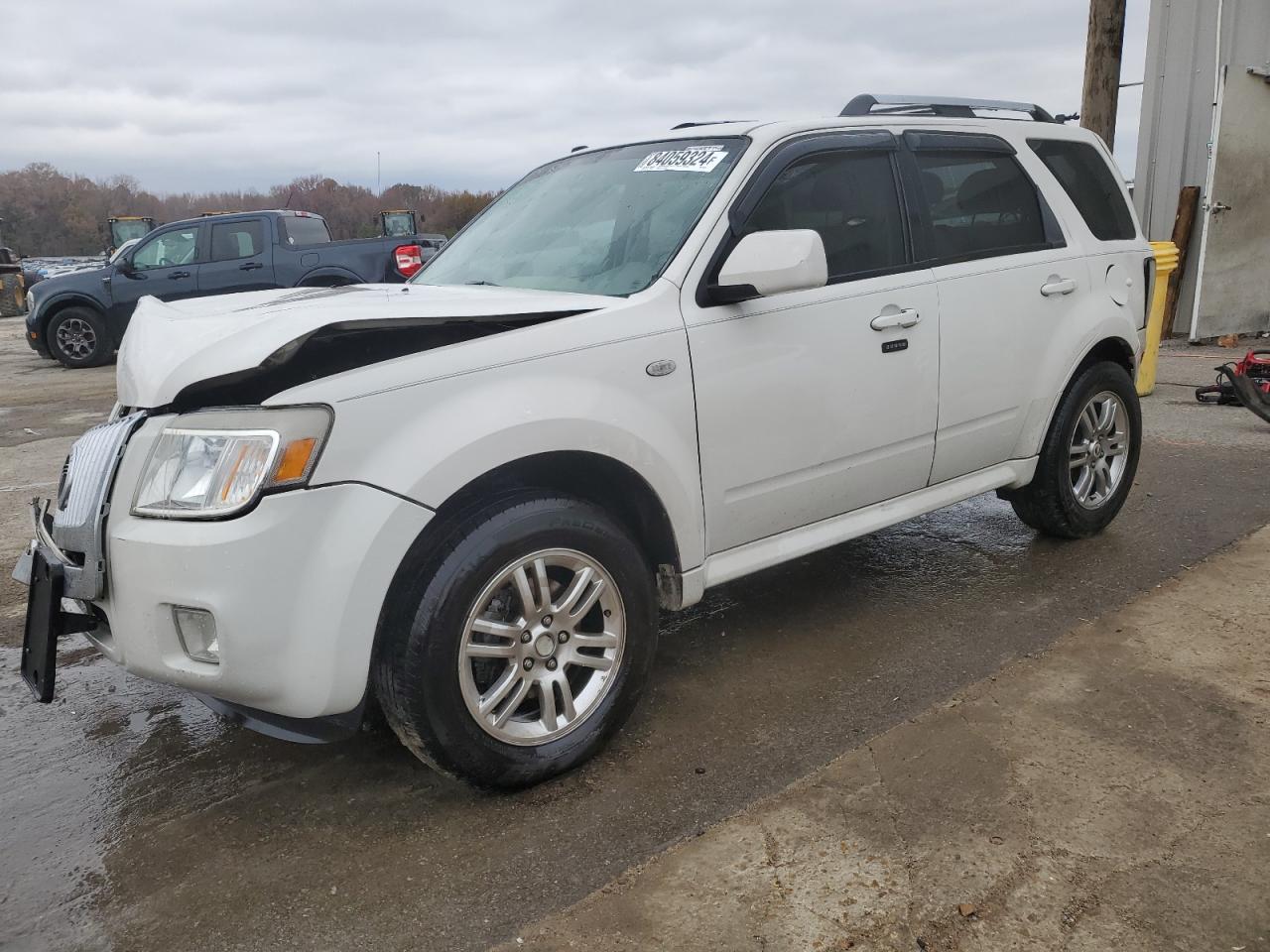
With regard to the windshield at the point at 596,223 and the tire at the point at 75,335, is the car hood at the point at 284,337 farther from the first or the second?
the tire at the point at 75,335

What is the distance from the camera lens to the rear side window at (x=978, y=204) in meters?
3.91

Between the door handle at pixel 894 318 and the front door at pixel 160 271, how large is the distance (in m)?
12.9

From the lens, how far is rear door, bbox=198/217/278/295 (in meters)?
14.4

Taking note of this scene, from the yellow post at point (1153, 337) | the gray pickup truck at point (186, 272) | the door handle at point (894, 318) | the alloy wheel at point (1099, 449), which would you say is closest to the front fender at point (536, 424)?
the door handle at point (894, 318)

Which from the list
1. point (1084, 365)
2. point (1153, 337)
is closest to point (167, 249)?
point (1153, 337)

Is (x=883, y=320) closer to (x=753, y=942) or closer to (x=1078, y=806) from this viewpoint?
(x=1078, y=806)

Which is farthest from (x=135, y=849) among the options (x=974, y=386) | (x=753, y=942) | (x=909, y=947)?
(x=974, y=386)

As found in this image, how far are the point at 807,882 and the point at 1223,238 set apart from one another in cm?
1104

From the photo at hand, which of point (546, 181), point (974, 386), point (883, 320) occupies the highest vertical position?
point (546, 181)

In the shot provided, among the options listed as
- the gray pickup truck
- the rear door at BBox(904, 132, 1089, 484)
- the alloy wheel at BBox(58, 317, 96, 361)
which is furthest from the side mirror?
the alloy wheel at BBox(58, 317, 96, 361)

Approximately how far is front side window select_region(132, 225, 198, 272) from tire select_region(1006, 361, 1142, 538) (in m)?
13.1

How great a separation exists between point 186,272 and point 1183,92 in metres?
12.7

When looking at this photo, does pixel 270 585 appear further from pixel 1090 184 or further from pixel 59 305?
pixel 59 305

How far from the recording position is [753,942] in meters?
2.22
